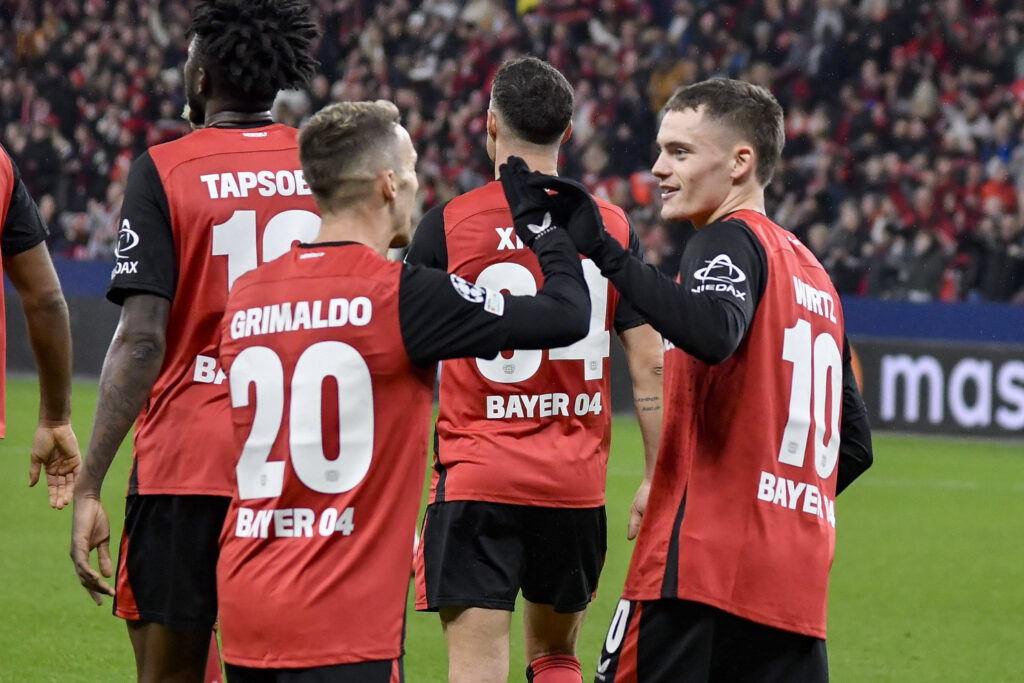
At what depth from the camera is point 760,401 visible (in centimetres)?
316

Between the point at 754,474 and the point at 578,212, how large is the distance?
698 mm

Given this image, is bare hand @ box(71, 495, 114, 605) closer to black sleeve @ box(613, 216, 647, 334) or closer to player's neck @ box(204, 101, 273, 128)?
player's neck @ box(204, 101, 273, 128)

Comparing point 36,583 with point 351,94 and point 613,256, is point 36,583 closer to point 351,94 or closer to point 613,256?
point 613,256

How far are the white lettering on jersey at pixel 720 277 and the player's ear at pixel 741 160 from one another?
30 cm

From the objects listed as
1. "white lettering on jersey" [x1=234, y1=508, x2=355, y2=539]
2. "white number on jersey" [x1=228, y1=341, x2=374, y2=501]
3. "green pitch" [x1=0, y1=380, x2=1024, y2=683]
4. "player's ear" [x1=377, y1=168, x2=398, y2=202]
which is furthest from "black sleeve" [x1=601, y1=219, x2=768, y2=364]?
"green pitch" [x1=0, y1=380, x2=1024, y2=683]

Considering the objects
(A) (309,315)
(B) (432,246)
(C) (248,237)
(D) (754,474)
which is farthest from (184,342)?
(D) (754,474)

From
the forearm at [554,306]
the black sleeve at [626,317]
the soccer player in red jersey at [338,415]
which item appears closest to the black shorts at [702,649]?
the soccer player in red jersey at [338,415]

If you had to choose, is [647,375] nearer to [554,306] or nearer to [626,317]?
[626,317]

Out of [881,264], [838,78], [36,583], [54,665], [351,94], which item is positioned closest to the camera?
[54,665]

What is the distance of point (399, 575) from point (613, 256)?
820 millimetres

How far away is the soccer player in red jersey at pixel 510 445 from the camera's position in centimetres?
419

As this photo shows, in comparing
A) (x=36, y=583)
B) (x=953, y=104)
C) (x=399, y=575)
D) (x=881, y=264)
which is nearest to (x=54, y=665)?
(x=36, y=583)

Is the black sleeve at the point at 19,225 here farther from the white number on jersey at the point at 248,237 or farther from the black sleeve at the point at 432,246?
the black sleeve at the point at 432,246

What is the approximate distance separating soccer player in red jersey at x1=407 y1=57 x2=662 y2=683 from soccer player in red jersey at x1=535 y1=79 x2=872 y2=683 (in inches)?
36.9
